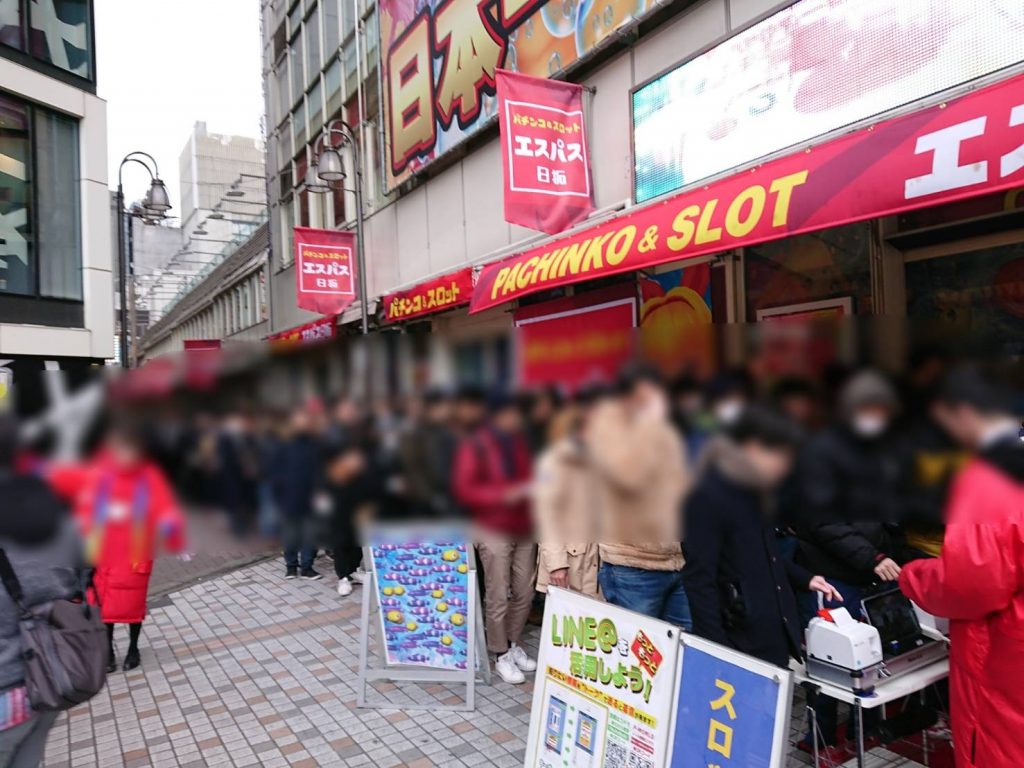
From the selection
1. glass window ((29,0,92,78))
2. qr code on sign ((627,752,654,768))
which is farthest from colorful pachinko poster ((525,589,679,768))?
Result: glass window ((29,0,92,78))

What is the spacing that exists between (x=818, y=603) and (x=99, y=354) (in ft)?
46.9

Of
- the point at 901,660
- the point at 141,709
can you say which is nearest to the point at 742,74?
the point at 901,660

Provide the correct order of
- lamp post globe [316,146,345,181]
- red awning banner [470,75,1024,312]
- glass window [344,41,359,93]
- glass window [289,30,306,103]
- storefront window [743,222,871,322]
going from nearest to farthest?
1. red awning banner [470,75,1024,312]
2. storefront window [743,222,871,322]
3. lamp post globe [316,146,345,181]
4. glass window [344,41,359,93]
5. glass window [289,30,306,103]

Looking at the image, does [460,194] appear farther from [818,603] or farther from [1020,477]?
[1020,477]

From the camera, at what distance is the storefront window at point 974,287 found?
4.38 m

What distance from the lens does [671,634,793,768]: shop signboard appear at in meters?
2.39

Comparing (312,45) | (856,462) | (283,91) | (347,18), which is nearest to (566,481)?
(856,462)

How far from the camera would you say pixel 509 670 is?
4859 mm

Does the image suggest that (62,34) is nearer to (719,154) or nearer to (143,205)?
(143,205)

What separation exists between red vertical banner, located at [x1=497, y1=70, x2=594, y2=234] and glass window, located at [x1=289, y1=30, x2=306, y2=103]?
40.5 feet

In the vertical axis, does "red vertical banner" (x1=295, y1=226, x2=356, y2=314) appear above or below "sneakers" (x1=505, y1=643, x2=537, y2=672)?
above

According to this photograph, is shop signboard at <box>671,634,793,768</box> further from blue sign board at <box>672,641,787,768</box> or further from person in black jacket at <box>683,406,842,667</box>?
person in black jacket at <box>683,406,842,667</box>

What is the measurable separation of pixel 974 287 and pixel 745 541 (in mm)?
4311

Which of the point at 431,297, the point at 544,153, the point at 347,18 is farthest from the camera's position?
the point at 347,18
